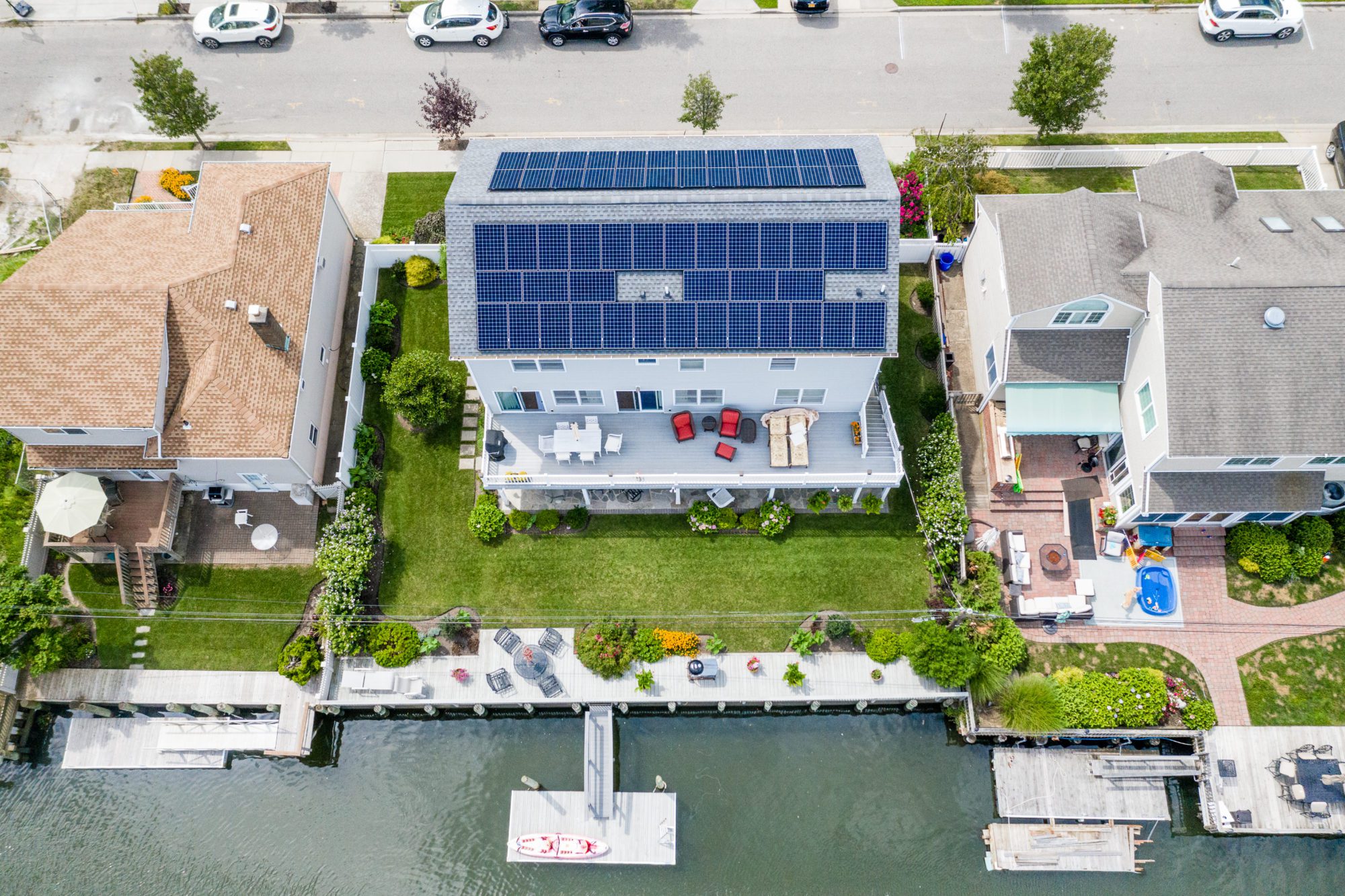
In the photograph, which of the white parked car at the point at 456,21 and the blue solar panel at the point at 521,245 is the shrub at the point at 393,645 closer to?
the blue solar panel at the point at 521,245

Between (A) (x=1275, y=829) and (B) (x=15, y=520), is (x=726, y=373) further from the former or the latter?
(B) (x=15, y=520)

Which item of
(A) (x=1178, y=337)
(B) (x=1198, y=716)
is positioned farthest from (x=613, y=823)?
(A) (x=1178, y=337)

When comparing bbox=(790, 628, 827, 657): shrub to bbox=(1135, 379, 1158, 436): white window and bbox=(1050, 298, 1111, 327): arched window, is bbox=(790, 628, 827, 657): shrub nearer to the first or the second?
bbox=(1135, 379, 1158, 436): white window

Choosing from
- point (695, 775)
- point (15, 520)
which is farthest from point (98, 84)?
point (695, 775)

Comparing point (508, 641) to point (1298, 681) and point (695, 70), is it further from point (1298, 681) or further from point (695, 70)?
point (1298, 681)

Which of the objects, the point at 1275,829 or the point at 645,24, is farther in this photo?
the point at 645,24
